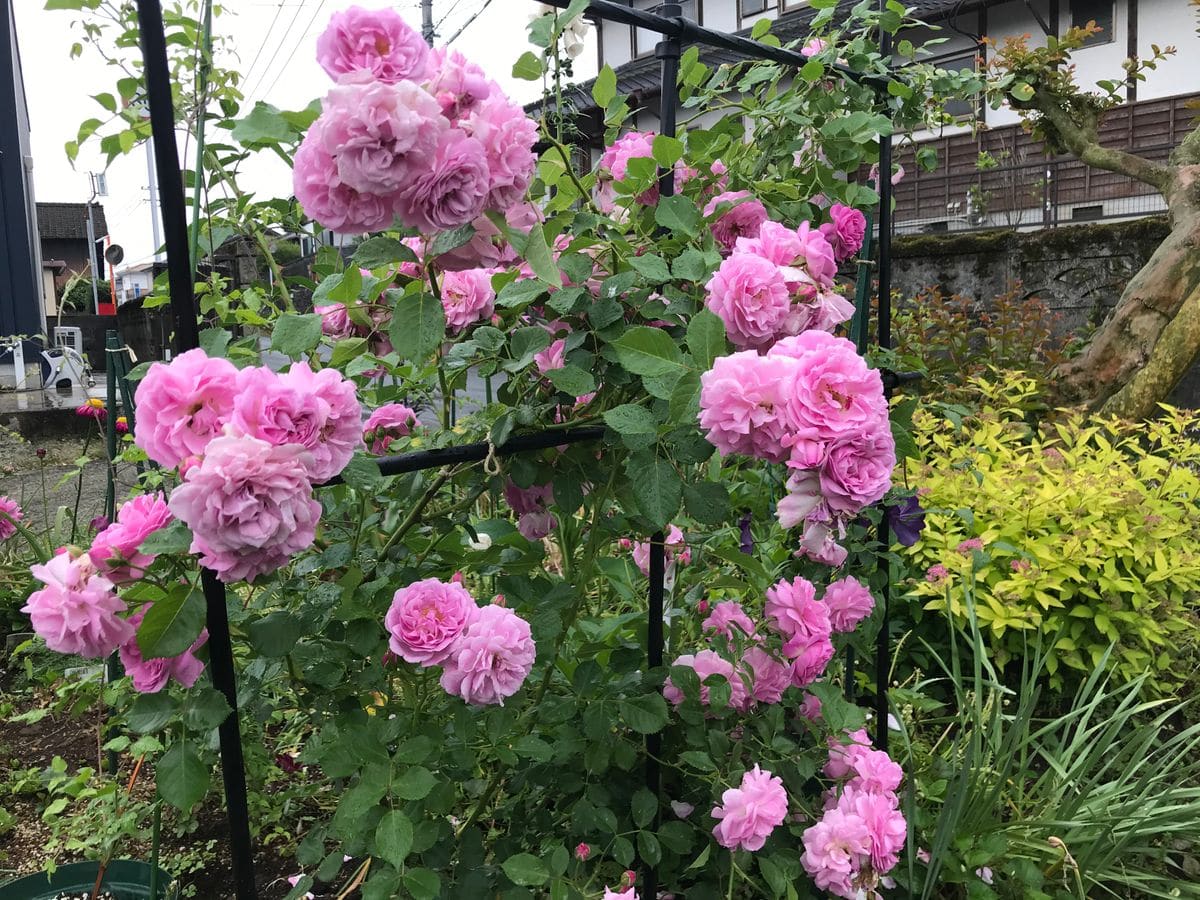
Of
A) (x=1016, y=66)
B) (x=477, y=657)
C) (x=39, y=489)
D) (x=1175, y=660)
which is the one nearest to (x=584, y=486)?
(x=477, y=657)

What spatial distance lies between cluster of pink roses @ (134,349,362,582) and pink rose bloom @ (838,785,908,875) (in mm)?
807

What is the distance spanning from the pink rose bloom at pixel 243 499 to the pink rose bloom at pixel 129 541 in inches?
5.8

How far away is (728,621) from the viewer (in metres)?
1.17

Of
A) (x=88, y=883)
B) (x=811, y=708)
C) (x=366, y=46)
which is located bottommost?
(x=88, y=883)

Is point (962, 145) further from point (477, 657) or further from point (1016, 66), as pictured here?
point (477, 657)

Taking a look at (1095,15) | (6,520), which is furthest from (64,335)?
(1095,15)

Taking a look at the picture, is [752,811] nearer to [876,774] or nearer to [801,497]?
[876,774]

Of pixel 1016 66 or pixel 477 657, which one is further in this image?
pixel 1016 66

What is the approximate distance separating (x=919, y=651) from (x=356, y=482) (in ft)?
6.45

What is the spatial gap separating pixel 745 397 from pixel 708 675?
50cm

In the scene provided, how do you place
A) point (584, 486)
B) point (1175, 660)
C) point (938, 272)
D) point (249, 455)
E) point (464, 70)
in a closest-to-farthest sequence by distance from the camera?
point (249, 455)
point (464, 70)
point (584, 486)
point (1175, 660)
point (938, 272)

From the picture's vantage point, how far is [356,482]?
723 mm

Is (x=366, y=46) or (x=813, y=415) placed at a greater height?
(x=366, y=46)

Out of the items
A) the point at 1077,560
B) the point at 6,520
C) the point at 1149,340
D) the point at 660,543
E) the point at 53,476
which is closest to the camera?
the point at 660,543
